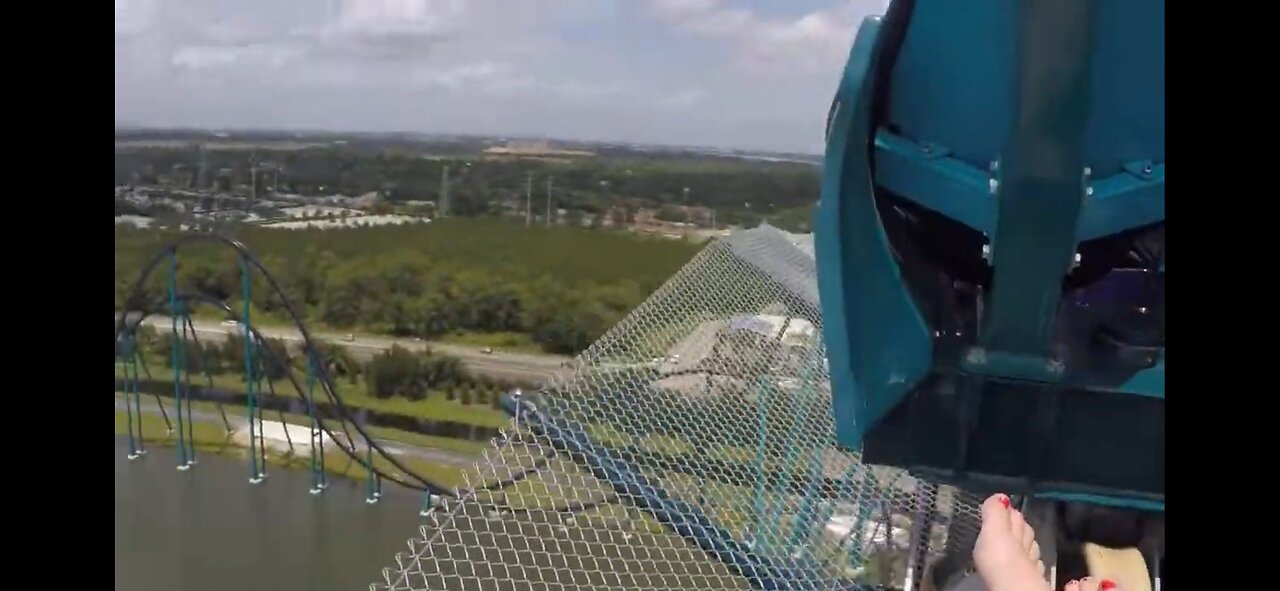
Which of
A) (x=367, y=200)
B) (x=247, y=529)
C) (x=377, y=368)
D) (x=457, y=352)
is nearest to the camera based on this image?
(x=247, y=529)

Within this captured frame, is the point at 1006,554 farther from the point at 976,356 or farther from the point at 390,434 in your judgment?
the point at 390,434

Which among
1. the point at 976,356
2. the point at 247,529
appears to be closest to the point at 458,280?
the point at 247,529

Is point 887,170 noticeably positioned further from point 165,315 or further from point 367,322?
point 367,322

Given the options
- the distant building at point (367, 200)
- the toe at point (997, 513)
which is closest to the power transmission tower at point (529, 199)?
the distant building at point (367, 200)

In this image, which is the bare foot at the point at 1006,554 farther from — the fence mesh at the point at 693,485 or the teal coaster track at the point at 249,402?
the teal coaster track at the point at 249,402

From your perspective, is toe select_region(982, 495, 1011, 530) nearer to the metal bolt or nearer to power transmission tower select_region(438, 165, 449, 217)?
the metal bolt
